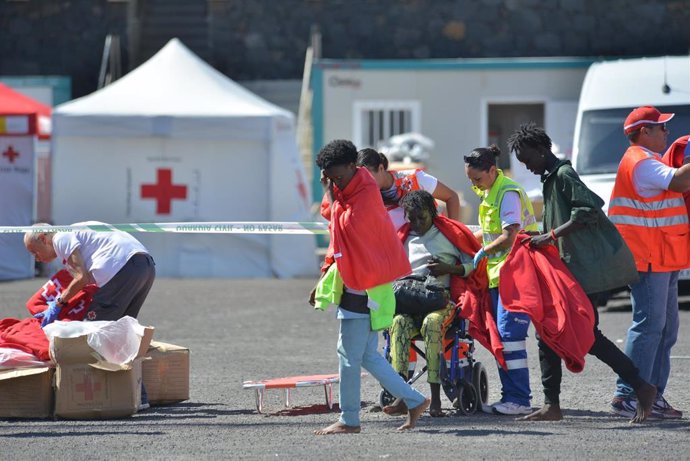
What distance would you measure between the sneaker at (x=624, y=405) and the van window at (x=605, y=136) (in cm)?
683

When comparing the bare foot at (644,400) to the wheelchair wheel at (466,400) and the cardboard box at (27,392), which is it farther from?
the cardboard box at (27,392)

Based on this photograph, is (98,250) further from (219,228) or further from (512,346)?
(512,346)

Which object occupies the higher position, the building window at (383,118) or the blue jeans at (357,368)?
the building window at (383,118)

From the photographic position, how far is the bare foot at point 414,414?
24.6 ft

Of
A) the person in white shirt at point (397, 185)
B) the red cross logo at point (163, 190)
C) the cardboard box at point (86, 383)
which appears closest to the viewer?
the cardboard box at point (86, 383)

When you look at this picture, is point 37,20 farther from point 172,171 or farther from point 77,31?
point 172,171

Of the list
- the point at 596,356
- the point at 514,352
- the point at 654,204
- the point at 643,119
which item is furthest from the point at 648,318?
the point at 643,119

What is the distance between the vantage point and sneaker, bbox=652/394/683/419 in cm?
792

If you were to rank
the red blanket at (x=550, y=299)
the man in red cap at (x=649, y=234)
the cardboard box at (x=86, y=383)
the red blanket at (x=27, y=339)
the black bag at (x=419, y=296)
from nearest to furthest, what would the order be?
1. the red blanket at (x=550, y=299)
2. the man in red cap at (x=649, y=234)
3. the black bag at (x=419, y=296)
4. the cardboard box at (x=86, y=383)
5. the red blanket at (x=27, y=339)

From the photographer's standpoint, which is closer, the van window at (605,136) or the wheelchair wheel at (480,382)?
the wheelchair wheel at (480,382)

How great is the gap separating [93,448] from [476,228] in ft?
12.1

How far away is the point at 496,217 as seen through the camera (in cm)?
828

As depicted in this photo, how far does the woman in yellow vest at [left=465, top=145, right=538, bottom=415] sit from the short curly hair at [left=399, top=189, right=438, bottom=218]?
27cm

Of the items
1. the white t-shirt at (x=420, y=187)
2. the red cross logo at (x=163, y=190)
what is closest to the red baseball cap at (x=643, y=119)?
the white t-shirt at (x=420, y=187)
